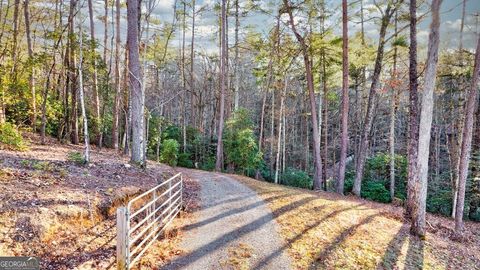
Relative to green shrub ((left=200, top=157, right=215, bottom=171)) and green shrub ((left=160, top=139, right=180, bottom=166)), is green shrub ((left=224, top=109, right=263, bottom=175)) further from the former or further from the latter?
green shrub ((left=160, top=139, right=180, bottom=166))

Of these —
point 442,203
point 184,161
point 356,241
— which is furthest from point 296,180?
point 356,241

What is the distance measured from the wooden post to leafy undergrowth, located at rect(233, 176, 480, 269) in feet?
9.80

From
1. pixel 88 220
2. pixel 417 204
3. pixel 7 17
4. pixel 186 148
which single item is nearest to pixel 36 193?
pixel 88 220

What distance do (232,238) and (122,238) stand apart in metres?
2.78

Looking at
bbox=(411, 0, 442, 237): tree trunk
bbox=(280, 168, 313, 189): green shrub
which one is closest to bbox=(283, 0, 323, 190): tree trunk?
bbox=(280, 168, 313, 189): green shrub

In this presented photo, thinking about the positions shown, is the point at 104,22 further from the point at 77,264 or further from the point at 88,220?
the point at 77,264

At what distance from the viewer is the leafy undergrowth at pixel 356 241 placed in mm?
6531

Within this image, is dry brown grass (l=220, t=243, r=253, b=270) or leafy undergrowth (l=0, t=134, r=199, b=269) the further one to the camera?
dry brown grass (l=220, t=243, r=253, b=270)

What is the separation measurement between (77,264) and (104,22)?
16886 millimetres

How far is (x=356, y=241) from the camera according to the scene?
7504 millimetres

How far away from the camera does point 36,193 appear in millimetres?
5840

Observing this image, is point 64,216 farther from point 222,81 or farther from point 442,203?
point 442,203

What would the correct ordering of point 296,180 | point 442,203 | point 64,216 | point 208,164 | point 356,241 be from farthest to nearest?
point 208,164 < point 296,180 < point 442,203 < point 356,241 < point 64,216

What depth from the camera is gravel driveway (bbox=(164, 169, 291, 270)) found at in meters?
5.79
